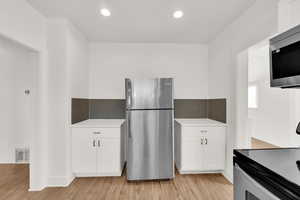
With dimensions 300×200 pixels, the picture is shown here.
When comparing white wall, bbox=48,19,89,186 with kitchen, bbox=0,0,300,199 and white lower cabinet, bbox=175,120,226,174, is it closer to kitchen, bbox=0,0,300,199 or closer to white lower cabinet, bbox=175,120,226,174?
kitchen, bbox=0,0,300,199

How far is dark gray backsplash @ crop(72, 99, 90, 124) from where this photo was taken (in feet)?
9.27

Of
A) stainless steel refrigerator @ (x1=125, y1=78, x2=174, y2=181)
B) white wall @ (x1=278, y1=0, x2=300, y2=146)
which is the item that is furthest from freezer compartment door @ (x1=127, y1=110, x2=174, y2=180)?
white wall @ (x1=278, y1=0, x2=300, y2=146)

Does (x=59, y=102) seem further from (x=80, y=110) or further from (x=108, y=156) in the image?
(x=108, y=156)

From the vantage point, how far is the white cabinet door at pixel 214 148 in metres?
2.87

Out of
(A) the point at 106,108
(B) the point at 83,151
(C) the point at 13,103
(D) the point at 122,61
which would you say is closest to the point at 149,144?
(B) the point at 83,151

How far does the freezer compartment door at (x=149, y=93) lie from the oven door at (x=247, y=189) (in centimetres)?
175

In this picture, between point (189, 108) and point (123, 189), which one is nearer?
point (123, 189)

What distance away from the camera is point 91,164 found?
9.04ft

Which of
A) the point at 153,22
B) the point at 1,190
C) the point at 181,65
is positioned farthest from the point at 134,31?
the point at 1,190

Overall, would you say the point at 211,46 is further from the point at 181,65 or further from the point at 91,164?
the point at 91,164

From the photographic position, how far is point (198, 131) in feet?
9.46

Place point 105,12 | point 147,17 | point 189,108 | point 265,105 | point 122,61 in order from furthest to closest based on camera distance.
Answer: point 265,105 < point 189,108 < point 122,61 < point 147,17 < point 105,12

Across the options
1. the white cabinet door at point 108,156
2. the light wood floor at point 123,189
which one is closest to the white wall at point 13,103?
the light wood floor at point 123,189

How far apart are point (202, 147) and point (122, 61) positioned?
7.23ft
